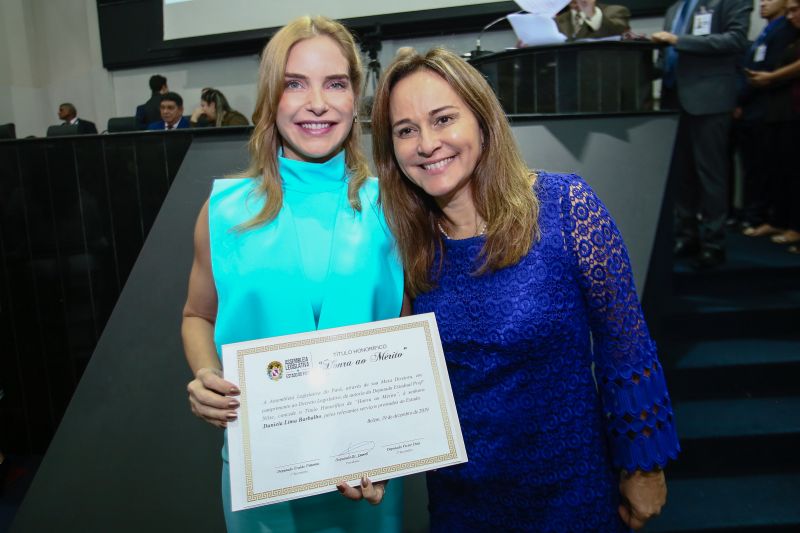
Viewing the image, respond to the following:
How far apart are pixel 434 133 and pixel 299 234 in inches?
14.9

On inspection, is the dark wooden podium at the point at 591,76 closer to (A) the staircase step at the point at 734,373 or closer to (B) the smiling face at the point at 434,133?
(A) the staircase step at the point at 734,373

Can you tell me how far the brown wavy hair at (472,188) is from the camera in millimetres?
1219

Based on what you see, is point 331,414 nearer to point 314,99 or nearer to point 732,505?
point 314,99

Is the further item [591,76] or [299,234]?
[591,76]

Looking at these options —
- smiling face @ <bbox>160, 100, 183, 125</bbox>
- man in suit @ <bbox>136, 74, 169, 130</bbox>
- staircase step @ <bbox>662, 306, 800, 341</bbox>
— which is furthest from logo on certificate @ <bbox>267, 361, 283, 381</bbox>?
man in suit @ <bbox>136, 74, 169, 130</bbox>

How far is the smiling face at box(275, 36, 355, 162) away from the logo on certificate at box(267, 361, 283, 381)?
0.48m

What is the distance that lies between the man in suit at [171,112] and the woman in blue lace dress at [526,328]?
6177 mm

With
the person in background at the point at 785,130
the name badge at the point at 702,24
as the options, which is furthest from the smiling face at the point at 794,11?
the name badge at the point at 702,24

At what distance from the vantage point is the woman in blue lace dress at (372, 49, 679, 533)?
1.21 m

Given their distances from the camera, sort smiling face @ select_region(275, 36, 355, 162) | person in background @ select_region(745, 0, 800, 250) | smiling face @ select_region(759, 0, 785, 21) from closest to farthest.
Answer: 1. smiling face @ select_region(275, 36, 355, 162)
2. person in background @ select_region(745, 0, 800, 250)
3. smiling face @ select_region(759, 0, 785, 21)

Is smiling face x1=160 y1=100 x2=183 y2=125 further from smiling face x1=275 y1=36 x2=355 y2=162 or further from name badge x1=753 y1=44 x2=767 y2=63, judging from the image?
smiling face x1=275 y1=36 x2=355 y2=162

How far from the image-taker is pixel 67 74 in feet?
32.5

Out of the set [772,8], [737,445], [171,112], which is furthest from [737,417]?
[171,112]

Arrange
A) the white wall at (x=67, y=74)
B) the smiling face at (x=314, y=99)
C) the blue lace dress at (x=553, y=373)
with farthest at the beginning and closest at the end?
the white wall at (x=67, y=74) → the smiling face at (x=314, y=99) → the blue lace dress at (x=553, y=373)
